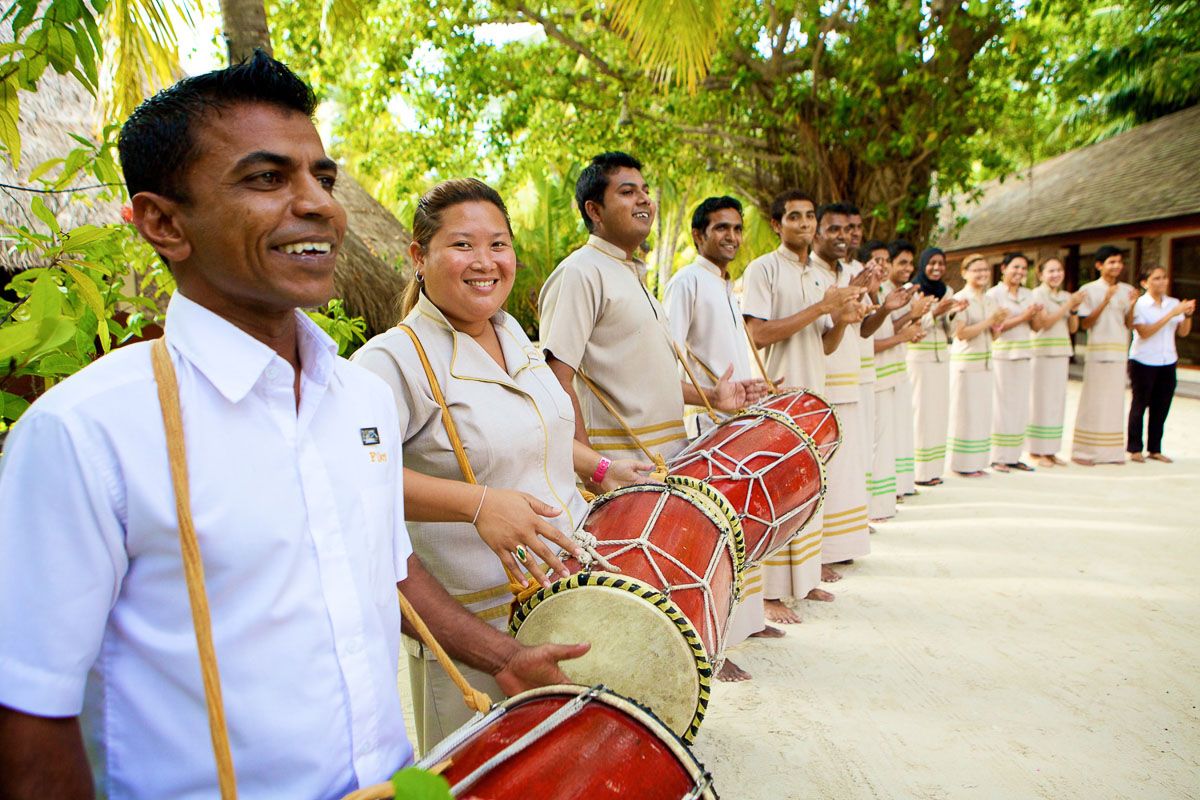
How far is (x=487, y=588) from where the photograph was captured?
6.31ft

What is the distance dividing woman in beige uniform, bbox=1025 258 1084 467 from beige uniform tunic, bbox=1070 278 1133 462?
0.21 metres

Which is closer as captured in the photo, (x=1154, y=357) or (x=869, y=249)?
(x=869, y=249)

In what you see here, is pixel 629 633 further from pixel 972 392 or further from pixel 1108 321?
pixel 1108 321

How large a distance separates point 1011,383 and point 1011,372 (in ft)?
0.35

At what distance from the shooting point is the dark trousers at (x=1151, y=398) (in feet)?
→ 25.8

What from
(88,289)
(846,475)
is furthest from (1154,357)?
(88,289)

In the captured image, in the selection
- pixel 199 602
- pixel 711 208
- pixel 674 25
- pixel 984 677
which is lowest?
pixel 984 677

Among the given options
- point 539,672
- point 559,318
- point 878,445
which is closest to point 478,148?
point 878,445

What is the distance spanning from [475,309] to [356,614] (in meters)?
1.00

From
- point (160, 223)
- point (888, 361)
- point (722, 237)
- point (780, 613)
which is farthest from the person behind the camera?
point (888, 361)

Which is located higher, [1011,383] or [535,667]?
[535,667]

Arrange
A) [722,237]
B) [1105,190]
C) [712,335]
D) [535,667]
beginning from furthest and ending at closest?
[1105,190]
[722,237]
[712,335]
[535,667]

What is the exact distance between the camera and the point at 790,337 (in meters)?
4.51

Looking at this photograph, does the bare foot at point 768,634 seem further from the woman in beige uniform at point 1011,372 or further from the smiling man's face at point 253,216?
the woman in beige uniform at point 1011,372
